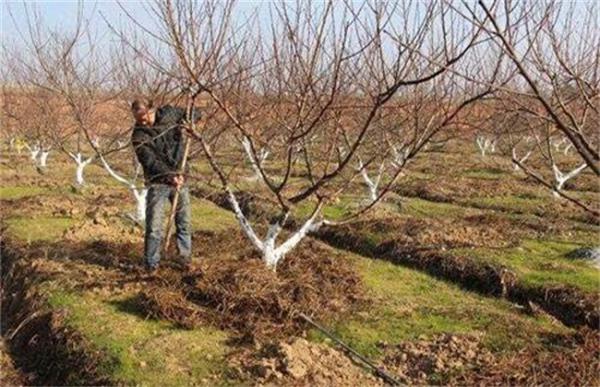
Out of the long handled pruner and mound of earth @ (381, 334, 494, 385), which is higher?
Answer: the long handled pruner

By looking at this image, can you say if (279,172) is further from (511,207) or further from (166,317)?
(166,317)

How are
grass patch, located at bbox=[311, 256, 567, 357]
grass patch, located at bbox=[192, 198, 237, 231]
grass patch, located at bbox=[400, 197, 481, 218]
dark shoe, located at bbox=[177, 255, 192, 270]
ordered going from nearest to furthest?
grass patch, located at bbox=[311, 256, 567, 357] → dark shoe, located at bbox=[177, 255, 192, 270] → grass patch, located at bbox=[192, 198, 237, 231] → grass patch, located at bbox=[400, 197, 481, 218]

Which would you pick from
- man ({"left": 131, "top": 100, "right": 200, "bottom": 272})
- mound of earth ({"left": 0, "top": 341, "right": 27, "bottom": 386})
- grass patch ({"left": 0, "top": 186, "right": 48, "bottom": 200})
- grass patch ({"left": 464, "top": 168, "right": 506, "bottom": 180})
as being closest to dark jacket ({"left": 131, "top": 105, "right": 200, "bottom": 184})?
man ({"left": 131, "top": 100, "right": 200, "bottom": 272})

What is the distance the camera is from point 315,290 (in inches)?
271

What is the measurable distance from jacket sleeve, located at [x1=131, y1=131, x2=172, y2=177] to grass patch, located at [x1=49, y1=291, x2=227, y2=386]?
1393mm

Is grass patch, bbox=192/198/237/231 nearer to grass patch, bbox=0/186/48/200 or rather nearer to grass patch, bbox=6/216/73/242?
grass patch, bbox=6/216/73/242

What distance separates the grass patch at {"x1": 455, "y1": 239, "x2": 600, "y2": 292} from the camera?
8195 millimetres

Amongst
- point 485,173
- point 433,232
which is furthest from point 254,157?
point 485,173

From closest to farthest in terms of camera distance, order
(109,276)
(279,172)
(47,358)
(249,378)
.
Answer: (249,378), (47,358), (109,276), (279,172)

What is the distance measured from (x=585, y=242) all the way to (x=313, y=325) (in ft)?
19.7

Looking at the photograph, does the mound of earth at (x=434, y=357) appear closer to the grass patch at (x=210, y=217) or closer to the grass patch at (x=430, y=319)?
the grass patch at (x=430, y=319)

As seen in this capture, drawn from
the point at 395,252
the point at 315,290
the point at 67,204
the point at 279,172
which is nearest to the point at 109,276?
the point at 315,290

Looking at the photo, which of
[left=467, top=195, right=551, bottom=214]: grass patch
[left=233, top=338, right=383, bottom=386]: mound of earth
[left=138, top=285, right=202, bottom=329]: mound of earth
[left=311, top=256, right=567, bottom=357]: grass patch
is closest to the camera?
[left=233, top=338, right=383, bottom=386]: mound of earth

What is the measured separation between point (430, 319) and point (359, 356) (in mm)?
1369
